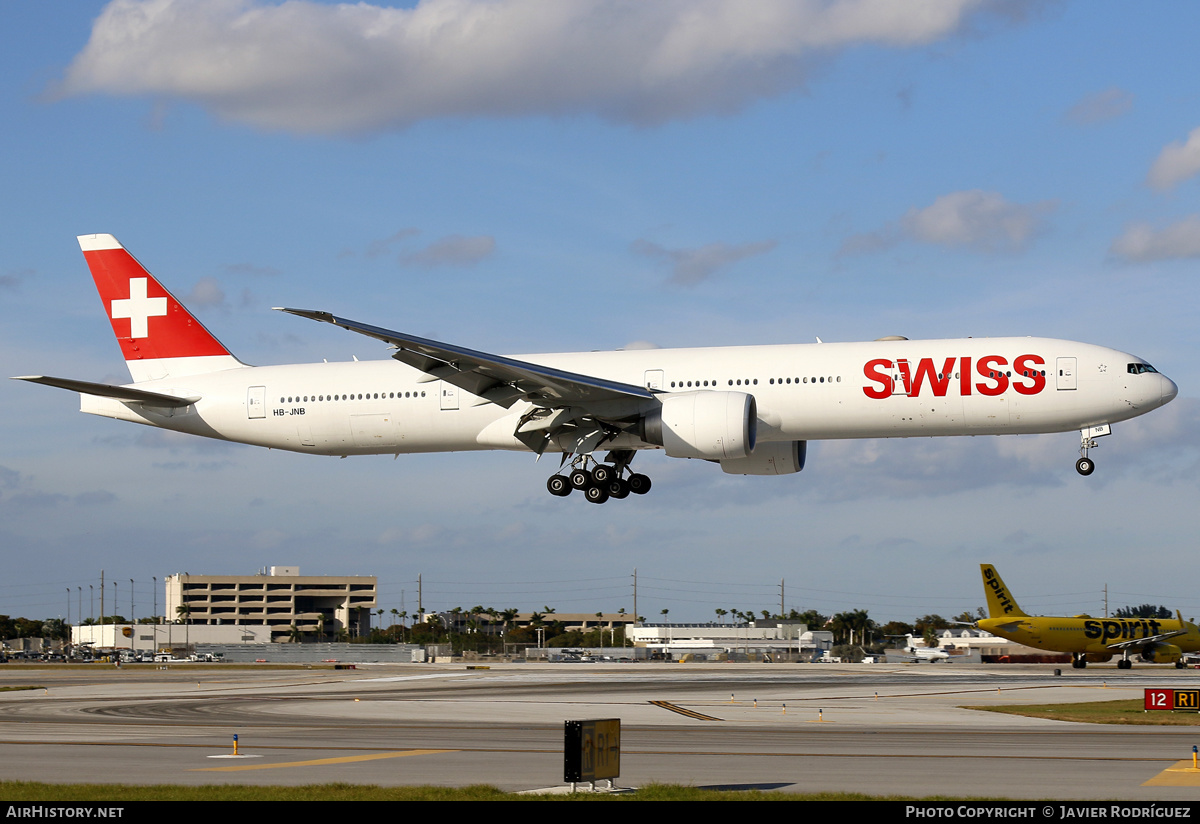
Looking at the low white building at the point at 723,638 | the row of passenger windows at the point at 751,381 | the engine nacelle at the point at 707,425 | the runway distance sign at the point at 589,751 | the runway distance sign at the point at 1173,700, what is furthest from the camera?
the low white building at the point at 723,638

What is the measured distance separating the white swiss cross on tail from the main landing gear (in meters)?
18.7

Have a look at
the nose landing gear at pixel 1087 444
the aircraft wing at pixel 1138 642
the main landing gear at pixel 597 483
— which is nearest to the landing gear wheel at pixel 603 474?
the main landing gear at pixel 597 483

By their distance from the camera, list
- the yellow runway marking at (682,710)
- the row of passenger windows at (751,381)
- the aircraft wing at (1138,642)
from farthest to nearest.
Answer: the aircraft wing at (1138,642)
the row of passenger windows at (751,381)
the yellow runway marking at (682,710)

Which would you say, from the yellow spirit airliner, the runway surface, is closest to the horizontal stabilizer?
the runway surface

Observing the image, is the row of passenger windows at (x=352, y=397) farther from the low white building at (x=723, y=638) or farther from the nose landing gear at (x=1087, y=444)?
the low white building at (x=723, y=638)

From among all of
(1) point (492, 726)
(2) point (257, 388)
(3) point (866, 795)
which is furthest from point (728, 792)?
(2) point (257, 388)

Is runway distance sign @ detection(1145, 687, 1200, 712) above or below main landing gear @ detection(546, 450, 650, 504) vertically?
below

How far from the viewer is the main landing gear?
43906mm

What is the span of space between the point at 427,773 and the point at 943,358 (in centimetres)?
2362

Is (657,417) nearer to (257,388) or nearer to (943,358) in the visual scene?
(943,358)

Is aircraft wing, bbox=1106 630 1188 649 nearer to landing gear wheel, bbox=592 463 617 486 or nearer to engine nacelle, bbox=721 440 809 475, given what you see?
engine nacelle, bbox=721 440 809 475

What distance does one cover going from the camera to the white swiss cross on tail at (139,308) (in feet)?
165

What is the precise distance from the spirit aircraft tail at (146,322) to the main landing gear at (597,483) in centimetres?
1506

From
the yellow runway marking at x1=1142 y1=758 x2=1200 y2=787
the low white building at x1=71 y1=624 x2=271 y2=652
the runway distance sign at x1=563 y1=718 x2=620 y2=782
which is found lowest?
the low white building at x1=71 y1=624 x2=271 y2=652
